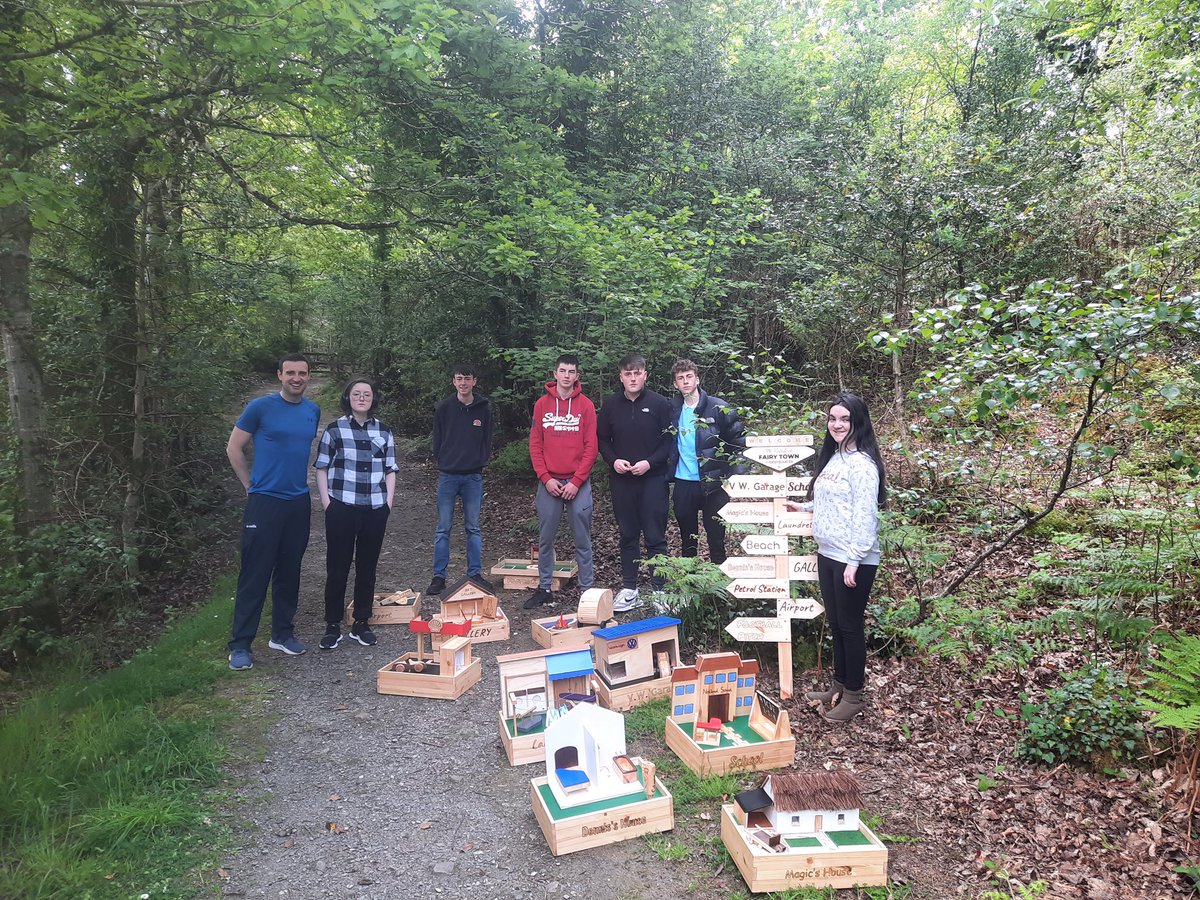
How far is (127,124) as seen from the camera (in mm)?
5117

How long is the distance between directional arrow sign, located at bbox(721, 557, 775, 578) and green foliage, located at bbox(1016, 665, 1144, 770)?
5.24 ft

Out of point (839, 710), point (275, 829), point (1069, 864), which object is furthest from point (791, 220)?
point (275, 829)

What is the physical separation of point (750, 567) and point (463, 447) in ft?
10.5

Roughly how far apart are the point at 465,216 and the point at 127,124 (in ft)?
10.7

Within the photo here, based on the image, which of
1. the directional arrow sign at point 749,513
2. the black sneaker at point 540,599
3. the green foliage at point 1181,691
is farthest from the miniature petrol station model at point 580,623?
the green foliage at point 1181,691

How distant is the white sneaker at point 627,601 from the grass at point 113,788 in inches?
120

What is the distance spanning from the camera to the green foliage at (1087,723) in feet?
11.2

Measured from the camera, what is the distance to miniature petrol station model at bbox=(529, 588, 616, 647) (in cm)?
511

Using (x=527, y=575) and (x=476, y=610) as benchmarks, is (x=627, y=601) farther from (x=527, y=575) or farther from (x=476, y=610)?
(x=527, y=575)

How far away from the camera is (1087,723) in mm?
3510

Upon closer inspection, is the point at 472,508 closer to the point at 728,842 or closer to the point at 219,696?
the point at 219,696

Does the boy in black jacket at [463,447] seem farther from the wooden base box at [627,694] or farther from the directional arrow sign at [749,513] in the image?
the directional arrow sign at [749,513]

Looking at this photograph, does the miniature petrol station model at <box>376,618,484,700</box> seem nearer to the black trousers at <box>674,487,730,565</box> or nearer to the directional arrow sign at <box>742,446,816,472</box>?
the black trousers at <box>674,487,730,565</box>

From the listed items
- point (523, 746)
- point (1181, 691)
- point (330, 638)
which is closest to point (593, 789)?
point (523, 746)
